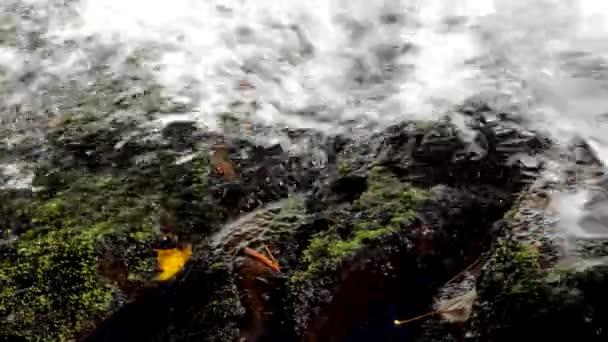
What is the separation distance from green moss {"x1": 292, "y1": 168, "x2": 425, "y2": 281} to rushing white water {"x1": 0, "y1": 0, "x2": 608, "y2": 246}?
932 mm

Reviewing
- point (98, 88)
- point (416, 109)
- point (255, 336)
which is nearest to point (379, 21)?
point (416, 109)

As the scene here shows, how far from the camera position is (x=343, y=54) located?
19.6ft

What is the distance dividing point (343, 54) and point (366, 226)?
2.39 metres

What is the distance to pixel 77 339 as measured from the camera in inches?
151

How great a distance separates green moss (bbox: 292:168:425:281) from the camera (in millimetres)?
3889

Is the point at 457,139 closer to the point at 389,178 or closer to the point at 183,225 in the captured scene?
the point at 389,178

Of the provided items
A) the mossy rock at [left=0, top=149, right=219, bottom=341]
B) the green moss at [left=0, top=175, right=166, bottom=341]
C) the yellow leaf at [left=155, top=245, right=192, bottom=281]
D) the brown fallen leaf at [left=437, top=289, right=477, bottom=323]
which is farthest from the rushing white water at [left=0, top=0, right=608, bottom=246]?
the brown fallen leaf at [left=437, top=289, right=477, bottom=323]

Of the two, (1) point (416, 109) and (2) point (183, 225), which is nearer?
(2) point (183, 225)

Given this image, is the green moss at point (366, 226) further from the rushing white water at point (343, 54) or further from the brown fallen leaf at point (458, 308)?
the rushing white water at point (343, 54)

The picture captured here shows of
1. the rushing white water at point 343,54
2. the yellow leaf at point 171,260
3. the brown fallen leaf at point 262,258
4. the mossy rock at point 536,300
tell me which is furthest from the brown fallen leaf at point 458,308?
the yellow leaf at point 171,260

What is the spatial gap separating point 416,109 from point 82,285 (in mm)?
2631

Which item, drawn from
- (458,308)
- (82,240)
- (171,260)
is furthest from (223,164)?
(458,308)

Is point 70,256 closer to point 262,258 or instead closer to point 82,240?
point 82,240

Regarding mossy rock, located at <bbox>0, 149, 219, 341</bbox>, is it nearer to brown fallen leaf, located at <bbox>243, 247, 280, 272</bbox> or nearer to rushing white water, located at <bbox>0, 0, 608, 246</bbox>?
brown fallen leaf, located at <bbox>243, 247, 280, 272</bbox>
